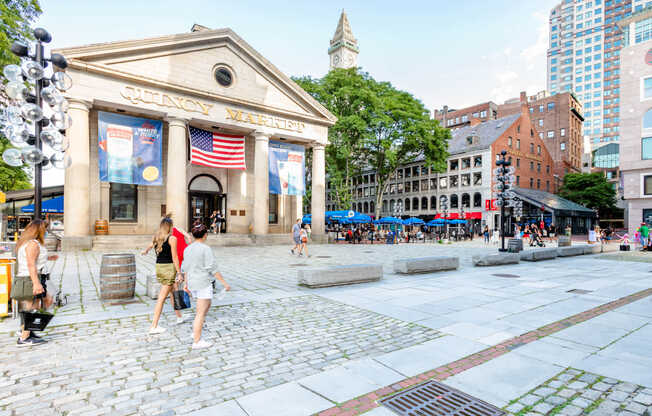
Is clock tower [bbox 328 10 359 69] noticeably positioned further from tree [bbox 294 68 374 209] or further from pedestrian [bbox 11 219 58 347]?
pedestrian [bbox 11 219 58 347]

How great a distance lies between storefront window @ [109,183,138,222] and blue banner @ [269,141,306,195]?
917cm

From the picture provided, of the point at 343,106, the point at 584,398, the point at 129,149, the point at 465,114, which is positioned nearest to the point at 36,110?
the point at 584,398

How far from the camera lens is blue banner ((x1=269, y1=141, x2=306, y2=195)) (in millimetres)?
25953

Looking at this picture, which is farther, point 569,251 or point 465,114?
point 465,114

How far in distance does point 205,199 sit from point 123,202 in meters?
5.73

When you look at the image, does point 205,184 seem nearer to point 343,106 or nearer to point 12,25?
point 12,25

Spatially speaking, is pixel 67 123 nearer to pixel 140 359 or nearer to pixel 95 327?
pixel 95 327

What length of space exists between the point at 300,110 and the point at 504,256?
1925 cm

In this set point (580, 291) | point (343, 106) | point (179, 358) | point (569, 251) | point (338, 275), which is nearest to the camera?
point (179, 358)

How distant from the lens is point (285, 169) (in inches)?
1043

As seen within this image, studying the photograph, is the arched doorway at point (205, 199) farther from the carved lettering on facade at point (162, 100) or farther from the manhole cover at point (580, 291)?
the manhole cover at point (580, 291)

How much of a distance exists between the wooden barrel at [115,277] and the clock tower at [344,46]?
85.2 metres

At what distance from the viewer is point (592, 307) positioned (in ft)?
24.0

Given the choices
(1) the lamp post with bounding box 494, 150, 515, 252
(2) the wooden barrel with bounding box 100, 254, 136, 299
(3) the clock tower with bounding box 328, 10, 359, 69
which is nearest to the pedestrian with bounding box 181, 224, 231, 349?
(2) the wooden barrel with bounding box 100, 254, 136, 299
